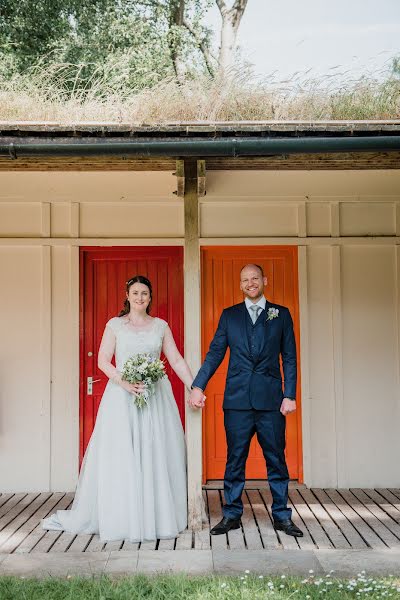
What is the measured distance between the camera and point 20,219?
6.71 m

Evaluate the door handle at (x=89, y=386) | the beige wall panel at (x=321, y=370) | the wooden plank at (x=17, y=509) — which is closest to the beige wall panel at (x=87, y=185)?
the beige wall panel at (x=321, y=370)

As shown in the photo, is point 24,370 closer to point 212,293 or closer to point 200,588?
point 212,293

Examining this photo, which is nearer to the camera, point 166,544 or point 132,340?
point 166,544

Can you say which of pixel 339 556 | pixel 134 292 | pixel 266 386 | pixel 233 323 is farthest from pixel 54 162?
pixel 339 556

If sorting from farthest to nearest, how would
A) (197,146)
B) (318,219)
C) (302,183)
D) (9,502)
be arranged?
1. (318,219)
2. (302,183)
3. (9,502)
4. (197,146)

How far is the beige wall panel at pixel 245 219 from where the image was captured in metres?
6.74

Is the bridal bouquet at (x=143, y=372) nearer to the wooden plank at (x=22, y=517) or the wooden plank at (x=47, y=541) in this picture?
the wooden plank at (x=47, y=541)

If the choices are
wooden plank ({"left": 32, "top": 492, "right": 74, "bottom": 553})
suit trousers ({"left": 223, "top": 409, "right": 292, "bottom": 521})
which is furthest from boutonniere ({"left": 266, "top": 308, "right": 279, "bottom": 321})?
wooden plank ({"left": 32, "top": 492, "right": 74, "bottom": 553})

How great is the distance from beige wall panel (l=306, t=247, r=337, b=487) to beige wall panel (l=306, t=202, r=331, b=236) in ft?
0.59

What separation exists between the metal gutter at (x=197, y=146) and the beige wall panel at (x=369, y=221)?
2.24 meters

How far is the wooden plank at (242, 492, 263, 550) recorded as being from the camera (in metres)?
4.64

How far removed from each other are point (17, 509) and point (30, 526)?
65 cm

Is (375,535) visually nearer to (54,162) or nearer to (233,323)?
(233,323)

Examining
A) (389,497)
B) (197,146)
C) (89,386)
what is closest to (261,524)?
(389,497)
